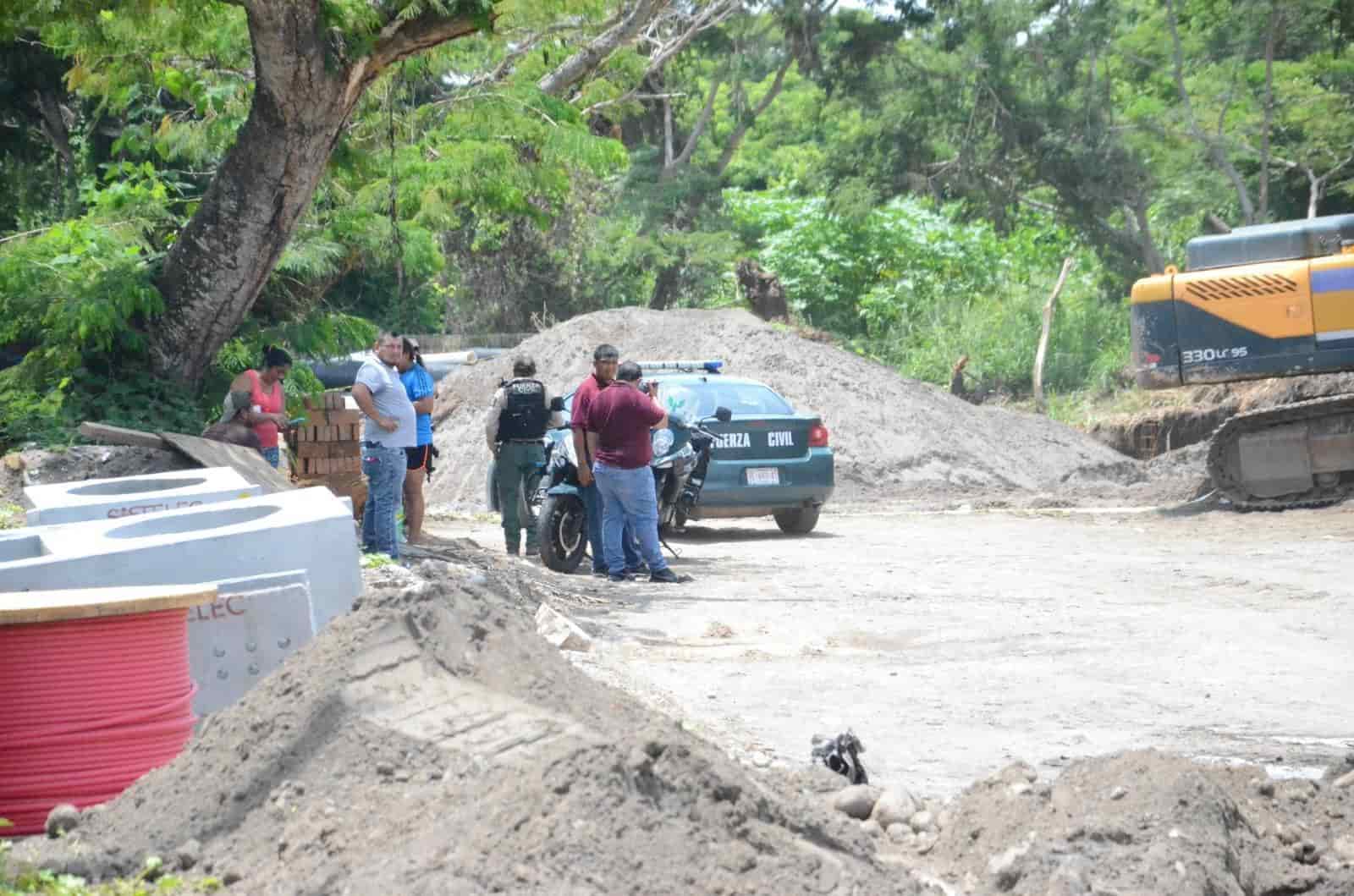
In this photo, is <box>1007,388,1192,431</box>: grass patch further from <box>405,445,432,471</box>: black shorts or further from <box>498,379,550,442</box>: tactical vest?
<box>405,445,432,471</box>: black shorts

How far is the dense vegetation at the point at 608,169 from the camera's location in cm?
1397

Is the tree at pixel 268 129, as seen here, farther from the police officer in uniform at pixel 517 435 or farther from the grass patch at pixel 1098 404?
the grass patch at pixel 1098 404

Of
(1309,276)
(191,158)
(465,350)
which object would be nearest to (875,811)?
(191,158)

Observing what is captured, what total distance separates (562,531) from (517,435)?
115 centimetres

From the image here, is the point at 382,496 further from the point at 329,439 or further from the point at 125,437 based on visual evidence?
the point at 329,439

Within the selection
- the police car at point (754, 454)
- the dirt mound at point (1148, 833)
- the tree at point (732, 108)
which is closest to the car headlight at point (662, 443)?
the police car at point (754, 454)

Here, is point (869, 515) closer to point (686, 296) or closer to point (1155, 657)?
point (1155, 657)

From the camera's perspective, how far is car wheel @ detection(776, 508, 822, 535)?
60.3 feet

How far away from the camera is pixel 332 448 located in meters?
17.3

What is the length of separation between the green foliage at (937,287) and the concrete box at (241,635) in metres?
32.4

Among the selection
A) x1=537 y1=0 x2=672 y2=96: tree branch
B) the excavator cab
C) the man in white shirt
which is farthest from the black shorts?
the excavator cab

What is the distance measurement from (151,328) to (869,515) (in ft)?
32.7

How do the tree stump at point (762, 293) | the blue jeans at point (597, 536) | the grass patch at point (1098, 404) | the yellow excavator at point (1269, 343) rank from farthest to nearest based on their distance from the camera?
1. the tree stump at point (762, 293)
2. the grass patch at point (1098, 404)
3. the yellow excavator at point (1269, 343)
4. the blue jeans at point (597, 536)

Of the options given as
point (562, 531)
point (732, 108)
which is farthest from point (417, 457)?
point (732, 108)
